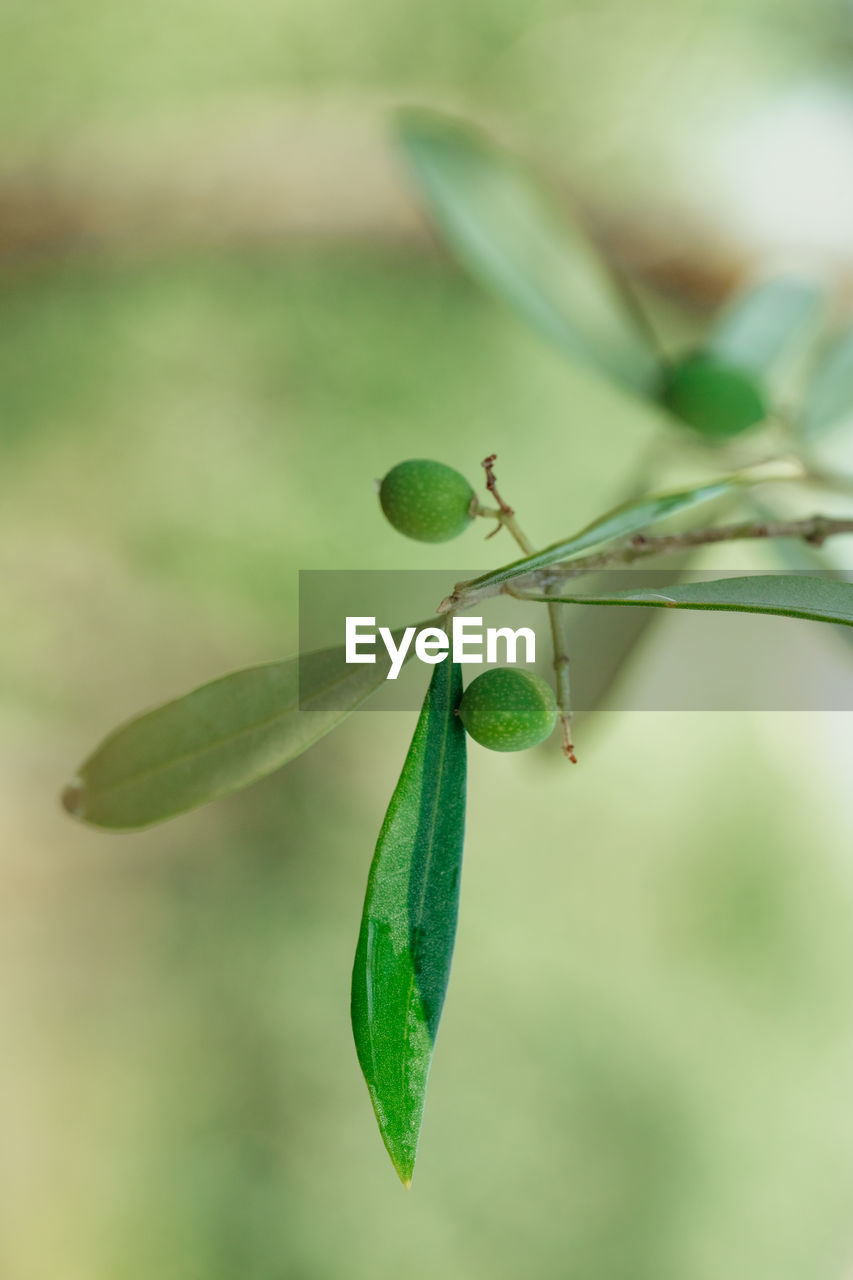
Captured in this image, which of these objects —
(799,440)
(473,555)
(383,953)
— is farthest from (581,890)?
(383,953)

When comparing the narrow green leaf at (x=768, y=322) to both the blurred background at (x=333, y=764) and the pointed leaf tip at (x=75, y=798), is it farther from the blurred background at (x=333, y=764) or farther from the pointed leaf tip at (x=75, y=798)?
the pointed leaf tip at (x=75, y=798)

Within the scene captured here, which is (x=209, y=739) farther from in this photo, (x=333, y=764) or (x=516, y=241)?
(x=333, y=764)

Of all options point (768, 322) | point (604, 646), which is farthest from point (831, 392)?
point (604, 646)

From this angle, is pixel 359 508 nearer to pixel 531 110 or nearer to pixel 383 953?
pixel 531 110

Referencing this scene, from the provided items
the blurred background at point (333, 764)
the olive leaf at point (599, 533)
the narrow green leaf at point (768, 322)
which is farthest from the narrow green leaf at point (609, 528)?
the blurred background at point (333, 764)

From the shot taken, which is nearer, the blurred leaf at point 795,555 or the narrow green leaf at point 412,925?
the narrow green leaf at point 412,925

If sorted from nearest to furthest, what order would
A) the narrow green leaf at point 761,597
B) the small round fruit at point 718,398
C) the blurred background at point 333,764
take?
the narrow green leaf at point 761,597, the small round fruit at point 718,398, the blurred background at point 333,764

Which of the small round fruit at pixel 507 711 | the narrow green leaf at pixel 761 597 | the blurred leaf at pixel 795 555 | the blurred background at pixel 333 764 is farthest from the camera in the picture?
the blurred background at pixel 333 764

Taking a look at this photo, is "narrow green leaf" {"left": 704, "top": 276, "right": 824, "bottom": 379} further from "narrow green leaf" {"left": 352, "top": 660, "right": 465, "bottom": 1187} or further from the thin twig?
"narrow green leaf" {"left": 352, "top": 660, "right": 465, "bottom": 1187}
